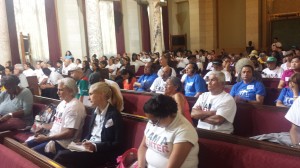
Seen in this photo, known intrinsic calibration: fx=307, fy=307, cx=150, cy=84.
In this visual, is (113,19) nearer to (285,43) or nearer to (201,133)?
(285,43)

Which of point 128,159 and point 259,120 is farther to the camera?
point 259,120

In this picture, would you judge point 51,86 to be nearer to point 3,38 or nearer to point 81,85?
point 81,85

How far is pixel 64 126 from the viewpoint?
3557 millimetres

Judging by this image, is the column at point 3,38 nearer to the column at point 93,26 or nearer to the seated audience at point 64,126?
the column at point 93,26

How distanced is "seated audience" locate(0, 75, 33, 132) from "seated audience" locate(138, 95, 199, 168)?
2.96m

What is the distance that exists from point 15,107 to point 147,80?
297cm

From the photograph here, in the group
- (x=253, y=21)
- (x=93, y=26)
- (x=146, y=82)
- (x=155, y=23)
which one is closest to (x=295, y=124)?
(x=146, y=82)

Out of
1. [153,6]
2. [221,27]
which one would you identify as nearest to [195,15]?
[221,27]

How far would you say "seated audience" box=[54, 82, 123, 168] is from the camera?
3193 mm

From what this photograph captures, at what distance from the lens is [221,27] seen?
18438 mm

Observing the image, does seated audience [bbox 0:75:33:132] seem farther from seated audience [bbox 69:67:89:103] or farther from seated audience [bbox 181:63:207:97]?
seated audience [bbox 181:63:207:97]

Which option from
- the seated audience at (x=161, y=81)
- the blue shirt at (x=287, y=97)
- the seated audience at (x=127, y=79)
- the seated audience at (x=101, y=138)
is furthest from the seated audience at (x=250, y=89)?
the seated audience at (x=127, y=79)

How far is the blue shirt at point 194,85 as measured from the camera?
5.55 m

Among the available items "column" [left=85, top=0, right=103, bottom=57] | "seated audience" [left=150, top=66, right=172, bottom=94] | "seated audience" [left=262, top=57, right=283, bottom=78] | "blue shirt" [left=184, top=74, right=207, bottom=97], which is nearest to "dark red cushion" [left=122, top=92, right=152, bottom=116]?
"seated audience" [left=150, top=66, right=172, bottom=94]
